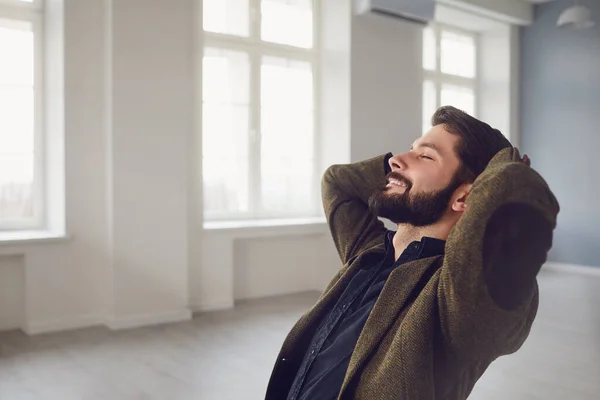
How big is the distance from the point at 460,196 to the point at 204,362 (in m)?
2.50

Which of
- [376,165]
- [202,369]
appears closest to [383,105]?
[202,369]

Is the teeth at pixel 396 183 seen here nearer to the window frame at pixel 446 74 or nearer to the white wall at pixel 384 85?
the white wall at pixel 384 85

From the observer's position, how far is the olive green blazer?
1046 mm

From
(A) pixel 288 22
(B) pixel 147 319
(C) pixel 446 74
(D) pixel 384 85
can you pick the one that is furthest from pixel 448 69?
(B) pixel 147 319

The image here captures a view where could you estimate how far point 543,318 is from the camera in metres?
4.66

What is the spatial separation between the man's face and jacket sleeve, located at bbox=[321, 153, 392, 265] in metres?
0.29

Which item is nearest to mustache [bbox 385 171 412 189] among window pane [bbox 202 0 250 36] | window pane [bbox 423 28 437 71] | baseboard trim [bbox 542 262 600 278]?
window pane [bbox 202 0 250 36]

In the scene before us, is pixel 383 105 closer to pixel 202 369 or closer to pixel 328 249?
pixel 328 249

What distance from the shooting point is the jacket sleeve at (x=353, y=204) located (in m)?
1.73

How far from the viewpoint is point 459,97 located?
771 centimetres

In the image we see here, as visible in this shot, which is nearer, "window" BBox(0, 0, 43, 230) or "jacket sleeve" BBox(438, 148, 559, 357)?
"jacket sleeve" BBox(438, 148, 559, 357)

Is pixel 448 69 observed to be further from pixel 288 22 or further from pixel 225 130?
pixel 225 130

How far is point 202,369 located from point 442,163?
2.41 metres

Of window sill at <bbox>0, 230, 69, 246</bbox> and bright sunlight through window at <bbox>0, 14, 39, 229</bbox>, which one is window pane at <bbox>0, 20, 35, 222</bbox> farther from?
window sill at <bbox>0, 230, 69, 246</bbox>
